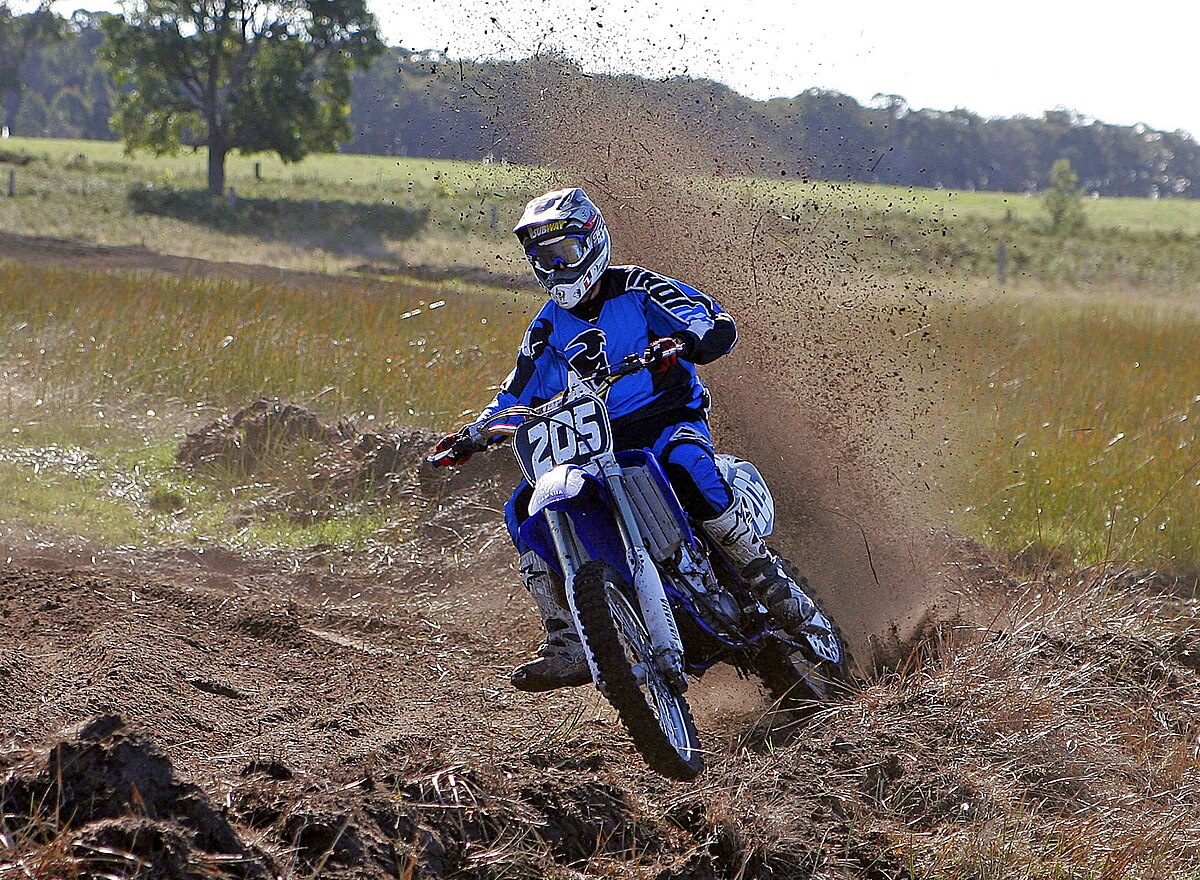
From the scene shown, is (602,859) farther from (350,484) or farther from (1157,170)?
(1157,170)

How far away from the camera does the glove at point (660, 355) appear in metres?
4.40

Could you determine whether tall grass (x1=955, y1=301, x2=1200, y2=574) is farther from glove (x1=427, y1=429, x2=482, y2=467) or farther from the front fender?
glove (x1=427, y1=429, x2=482, y2=467)

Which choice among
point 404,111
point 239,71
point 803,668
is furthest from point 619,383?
point 239,71

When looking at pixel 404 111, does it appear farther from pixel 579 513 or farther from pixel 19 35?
pixel 19 35

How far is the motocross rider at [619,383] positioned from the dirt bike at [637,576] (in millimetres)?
116

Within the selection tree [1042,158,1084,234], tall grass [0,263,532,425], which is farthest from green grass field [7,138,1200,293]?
tall grass [0,263,532,425]

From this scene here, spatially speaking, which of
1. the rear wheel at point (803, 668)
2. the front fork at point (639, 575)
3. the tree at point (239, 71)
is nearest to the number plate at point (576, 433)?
the front fork at point (639, 575)

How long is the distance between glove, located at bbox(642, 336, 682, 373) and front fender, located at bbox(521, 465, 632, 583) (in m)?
0.45

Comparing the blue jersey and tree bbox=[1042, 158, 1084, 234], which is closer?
the blue jersey

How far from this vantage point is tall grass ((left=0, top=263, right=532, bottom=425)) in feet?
33.6

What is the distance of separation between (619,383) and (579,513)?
2.29 feet

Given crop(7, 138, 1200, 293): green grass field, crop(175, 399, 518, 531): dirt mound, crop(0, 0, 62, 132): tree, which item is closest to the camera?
crop(175, 399, 518, 531): dirt mound

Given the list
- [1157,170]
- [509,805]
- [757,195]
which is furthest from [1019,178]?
[509,805]

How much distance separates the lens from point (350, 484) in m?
8.62
